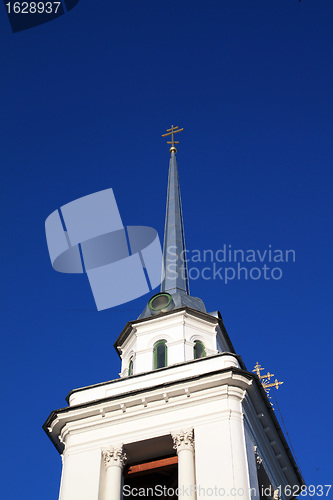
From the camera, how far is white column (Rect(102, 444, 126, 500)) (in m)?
21.7

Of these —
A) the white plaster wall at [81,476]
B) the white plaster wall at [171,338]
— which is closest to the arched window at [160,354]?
the white plaster wall at [171,338]

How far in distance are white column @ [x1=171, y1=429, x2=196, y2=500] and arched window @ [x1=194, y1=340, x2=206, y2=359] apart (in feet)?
14.4

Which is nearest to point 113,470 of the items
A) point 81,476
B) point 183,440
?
point 81,476

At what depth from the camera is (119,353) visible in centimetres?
2858

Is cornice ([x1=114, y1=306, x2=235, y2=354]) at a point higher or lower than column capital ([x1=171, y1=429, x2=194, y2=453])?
higher

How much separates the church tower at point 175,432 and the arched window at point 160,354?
0.12 feet

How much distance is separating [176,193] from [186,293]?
7517mm

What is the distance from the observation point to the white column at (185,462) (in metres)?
20.8

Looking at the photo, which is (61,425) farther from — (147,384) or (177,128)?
(177,128)

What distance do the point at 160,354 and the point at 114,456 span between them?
4800 mm

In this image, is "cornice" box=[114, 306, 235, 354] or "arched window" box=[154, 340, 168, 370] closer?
"arched window" box=[154, 340, 168, 370]

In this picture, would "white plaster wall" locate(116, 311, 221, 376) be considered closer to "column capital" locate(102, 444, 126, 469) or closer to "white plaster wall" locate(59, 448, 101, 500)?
"column capital" locate(102, 444, 126, 469)

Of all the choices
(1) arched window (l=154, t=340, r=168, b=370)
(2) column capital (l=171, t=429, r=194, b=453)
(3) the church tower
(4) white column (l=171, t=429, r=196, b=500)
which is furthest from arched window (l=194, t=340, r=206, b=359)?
(4) white column (l=171, t=429, r=196, b=500)

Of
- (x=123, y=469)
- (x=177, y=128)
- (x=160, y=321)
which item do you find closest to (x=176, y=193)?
(x=177, y=128)
